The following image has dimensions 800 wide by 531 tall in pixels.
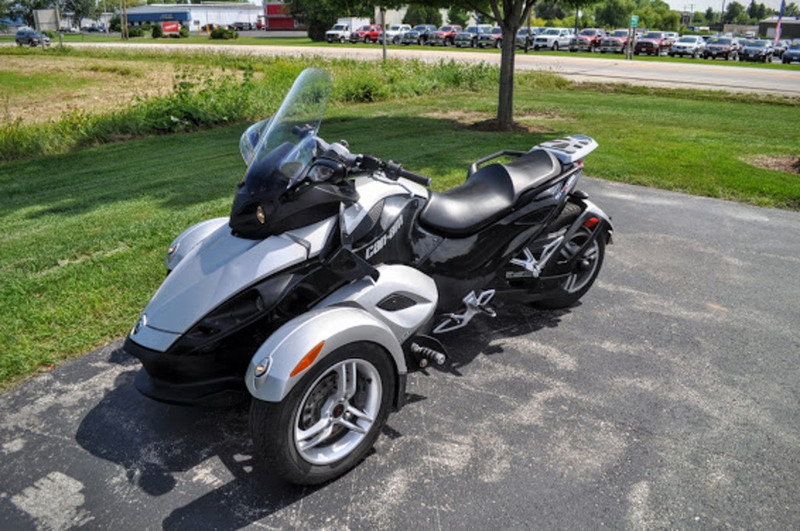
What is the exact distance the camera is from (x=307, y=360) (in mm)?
2748

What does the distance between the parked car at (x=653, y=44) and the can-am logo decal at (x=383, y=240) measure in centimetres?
4270

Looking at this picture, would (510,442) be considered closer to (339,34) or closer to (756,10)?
(339,34)

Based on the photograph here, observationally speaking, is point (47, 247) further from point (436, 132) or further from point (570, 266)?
point (436, 132)

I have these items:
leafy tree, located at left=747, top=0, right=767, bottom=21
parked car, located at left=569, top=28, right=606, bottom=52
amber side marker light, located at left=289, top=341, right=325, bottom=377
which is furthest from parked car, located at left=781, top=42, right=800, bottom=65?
leafy tree, located at left=747, top=0, right=767, bottom=21

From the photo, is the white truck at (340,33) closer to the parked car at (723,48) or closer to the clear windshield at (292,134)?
the parked car at (723,48)

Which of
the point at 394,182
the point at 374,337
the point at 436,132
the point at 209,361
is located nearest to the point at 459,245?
the point at 394,182

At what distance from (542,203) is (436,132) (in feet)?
24.8

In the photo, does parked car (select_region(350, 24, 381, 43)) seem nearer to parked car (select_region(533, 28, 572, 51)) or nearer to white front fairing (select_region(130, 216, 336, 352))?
parked car (select_region(533, 28, 572, 51))

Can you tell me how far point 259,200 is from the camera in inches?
120

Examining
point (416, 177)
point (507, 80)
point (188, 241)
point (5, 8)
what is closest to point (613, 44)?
point (507, 80)

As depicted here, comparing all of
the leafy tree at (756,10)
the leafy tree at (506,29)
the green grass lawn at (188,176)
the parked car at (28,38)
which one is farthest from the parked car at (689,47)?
the leafy tree at (756,10)

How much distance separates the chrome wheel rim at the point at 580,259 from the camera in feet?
15.5

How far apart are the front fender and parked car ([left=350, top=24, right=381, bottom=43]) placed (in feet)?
171

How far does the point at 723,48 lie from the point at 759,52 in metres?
2.29
